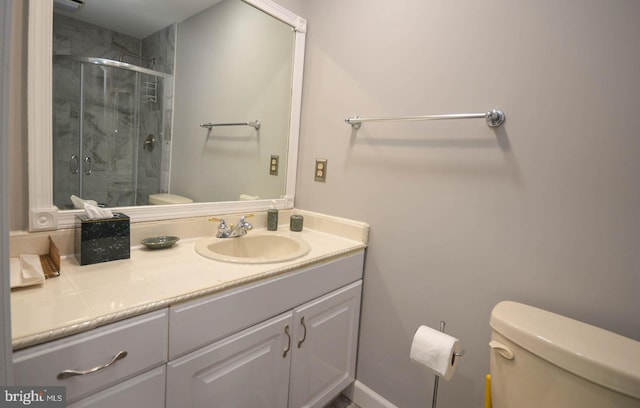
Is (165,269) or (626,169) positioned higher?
(626,169)

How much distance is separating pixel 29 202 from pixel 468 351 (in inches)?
65.5

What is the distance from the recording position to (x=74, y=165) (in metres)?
1.08

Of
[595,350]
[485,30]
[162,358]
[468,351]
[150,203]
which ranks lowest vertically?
[468,351]

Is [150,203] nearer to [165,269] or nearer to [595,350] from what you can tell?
[165,269]

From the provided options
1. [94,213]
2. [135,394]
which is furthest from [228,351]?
[94,213]

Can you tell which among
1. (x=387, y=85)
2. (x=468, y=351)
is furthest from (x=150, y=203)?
(x=468, y=351)

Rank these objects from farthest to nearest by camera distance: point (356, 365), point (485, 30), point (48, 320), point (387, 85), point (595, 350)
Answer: point (356, 365)
point (387, 85)
point (485, 30)
point (595, 350)
point (48, 320)

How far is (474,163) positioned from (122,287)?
4.18ft

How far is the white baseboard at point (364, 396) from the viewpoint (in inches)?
59.7

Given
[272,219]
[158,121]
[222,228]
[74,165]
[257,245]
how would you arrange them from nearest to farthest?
[74,165] < [158,121] < [222,228] < [257,245] < [272,219]

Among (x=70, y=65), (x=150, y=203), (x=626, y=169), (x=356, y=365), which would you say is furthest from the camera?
(x=356, y=365)

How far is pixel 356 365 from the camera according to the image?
1634 mm

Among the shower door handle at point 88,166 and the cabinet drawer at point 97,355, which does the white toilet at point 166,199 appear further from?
the cabinet drawer at point 97,355

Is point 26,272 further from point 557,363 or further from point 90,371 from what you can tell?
point 557,363
